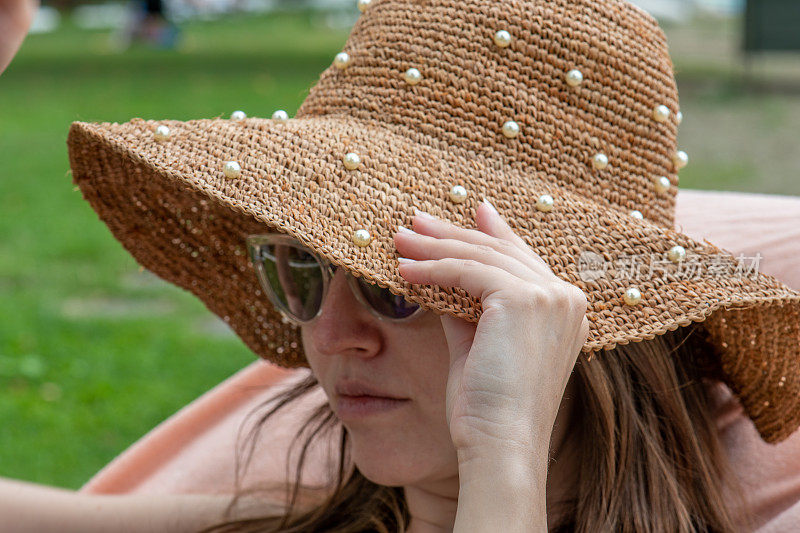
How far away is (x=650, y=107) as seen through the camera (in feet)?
5.87

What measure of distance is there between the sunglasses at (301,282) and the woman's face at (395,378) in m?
0.03

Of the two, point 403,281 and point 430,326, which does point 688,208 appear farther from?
point 403,281

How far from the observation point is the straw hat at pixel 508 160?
5.11 ft

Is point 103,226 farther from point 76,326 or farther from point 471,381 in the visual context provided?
point 471,381

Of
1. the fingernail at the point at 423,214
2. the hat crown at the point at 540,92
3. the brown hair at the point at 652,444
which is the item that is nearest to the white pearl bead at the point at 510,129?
the hat crown at the point at 540,92

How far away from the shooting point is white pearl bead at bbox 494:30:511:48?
5.69ft

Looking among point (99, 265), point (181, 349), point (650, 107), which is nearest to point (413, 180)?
point (650, 107)

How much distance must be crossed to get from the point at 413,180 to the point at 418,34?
335 millimetres

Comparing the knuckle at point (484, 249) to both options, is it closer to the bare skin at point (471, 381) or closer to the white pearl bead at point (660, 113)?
the bare skin at point (471, 381)

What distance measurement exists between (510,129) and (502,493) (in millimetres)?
648

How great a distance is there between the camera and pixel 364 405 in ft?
5.97

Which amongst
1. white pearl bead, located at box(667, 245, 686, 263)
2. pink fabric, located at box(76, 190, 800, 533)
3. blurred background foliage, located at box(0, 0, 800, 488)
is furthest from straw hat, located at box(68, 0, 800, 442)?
blurred background foliage, located at box(0, 0, 800, 488)

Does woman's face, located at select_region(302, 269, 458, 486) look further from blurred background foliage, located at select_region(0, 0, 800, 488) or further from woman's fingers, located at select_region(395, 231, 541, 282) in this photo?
blurred background foliage, located at select_region(0, 0, 800, 488)

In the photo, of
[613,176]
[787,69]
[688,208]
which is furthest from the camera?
[787,69]
